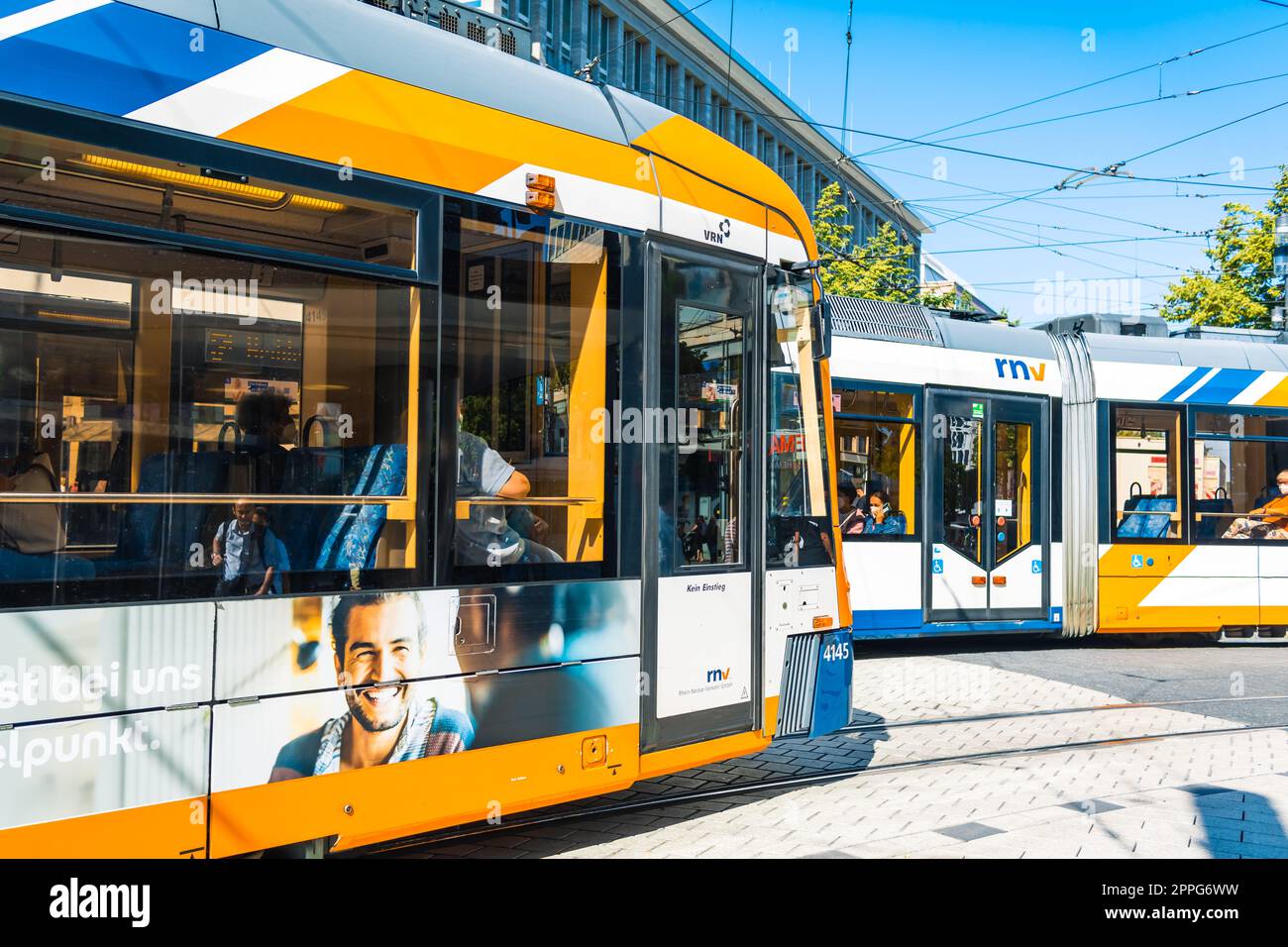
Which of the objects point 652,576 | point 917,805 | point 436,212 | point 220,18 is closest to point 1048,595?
point 917,805

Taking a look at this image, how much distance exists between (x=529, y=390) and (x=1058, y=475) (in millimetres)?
9164

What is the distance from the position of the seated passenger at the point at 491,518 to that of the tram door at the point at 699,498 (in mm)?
676

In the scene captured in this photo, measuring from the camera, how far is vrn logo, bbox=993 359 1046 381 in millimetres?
12211

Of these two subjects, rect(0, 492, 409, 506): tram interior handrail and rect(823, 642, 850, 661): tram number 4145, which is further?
rect(823, 642, 850, 661): tram number 4145

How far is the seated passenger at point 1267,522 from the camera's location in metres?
12.8

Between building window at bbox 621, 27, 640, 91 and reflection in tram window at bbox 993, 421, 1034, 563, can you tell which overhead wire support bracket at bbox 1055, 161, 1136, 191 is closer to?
reflection in tram window at bbox 993, 421, 1034, 563

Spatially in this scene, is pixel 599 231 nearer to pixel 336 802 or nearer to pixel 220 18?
pixel 220 18

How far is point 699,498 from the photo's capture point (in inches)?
217

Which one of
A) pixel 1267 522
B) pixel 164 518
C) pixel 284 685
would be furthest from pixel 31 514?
pixel 1267 522

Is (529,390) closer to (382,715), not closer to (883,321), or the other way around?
(382,715)

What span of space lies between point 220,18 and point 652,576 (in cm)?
289

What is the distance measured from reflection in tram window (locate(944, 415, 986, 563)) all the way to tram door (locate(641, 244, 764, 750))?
637cm

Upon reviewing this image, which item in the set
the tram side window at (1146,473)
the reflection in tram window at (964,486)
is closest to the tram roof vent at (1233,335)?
the tram side window at (1146,473)
